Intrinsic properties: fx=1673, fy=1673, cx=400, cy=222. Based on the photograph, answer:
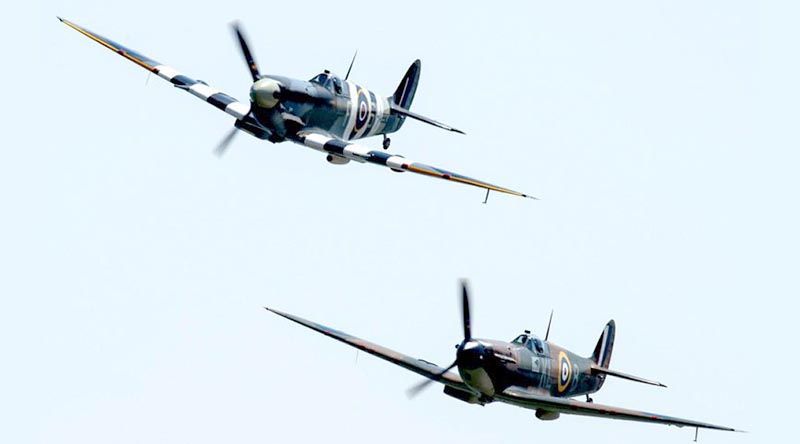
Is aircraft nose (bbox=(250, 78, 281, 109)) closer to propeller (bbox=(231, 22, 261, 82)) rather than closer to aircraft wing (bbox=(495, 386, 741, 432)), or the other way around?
propeller (bbox=(231, 22, 261, 82))

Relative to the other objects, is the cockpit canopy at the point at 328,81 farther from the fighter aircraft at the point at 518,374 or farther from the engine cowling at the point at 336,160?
the fighter aircraft at the point at 518,374

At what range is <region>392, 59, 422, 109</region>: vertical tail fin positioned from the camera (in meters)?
55.4

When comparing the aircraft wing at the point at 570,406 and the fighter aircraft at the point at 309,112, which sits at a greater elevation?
the fighter aircraft at the point at 309,112

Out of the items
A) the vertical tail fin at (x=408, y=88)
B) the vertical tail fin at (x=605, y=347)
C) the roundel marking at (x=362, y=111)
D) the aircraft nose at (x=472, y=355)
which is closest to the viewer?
the aircraft nose at (x=472, y=355)

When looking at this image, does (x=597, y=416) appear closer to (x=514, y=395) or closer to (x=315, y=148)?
(x=514, y=395)

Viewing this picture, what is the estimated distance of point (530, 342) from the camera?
43.7 metres

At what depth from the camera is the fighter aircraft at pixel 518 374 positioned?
41.5m

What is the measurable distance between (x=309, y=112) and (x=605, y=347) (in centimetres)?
1113

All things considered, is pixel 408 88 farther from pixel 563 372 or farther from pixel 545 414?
pixel 545 414

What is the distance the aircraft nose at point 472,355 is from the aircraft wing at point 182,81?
32.9 ft

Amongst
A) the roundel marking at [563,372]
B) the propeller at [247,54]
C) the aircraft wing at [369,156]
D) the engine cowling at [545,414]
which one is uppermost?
the propeller at [247,54]

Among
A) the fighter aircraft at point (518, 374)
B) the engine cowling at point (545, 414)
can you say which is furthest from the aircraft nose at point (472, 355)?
the engine cowling at point (545, 414)

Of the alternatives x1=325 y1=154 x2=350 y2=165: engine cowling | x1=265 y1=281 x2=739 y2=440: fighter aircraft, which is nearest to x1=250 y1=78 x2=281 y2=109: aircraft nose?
x1=325 y1=154 x2=350 y2=165: engine cowling

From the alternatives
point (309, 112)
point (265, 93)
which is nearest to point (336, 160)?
point (309, 112)
